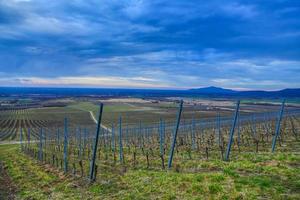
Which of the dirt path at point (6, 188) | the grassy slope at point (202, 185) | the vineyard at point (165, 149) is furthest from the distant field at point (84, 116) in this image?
the grassy slope at point (202, 185)

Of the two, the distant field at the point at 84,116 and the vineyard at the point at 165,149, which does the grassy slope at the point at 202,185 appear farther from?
the distant field at the point at 84,116

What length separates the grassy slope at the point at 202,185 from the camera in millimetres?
7566

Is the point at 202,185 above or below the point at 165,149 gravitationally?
above

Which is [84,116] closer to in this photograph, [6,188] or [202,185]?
[6,188]

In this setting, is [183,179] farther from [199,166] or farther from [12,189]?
[12,189]

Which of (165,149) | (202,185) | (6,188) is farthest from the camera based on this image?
(165,149)

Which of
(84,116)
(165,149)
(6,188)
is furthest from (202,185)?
(84,116)

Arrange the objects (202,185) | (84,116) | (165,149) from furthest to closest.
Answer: (84,116) < (165,149) < (202,185)

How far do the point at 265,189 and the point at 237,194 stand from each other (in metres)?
0.74

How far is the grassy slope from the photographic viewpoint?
7566 millimetres

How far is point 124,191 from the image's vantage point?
9.25 m

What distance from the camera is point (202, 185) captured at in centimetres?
829

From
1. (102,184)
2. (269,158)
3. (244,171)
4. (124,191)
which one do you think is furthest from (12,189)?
(269,158)

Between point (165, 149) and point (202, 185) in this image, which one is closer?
point (202, 185)
